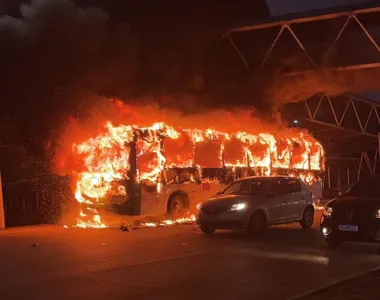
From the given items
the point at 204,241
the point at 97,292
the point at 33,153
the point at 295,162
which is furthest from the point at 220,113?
the point at 97,292

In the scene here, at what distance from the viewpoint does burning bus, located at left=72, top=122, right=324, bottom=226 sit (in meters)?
16.1

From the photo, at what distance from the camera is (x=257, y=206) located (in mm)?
14289

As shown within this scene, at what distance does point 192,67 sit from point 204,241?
1077 cm

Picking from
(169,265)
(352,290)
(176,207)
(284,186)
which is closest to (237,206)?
(284,186)

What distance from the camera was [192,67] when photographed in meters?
22.8

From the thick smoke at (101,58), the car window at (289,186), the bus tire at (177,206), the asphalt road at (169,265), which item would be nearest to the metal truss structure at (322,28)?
the thick smoke at (101,58)

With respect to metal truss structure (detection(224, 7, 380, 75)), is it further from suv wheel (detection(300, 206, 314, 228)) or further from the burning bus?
suv wheel (detection(300, 206, 314, 228))

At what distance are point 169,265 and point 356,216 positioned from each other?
12.6 ft

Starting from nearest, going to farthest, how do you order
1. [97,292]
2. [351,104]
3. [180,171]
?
1. [97,292]
2. [180,171]
3. [351,104]

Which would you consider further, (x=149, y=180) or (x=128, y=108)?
(x=128, y=108)

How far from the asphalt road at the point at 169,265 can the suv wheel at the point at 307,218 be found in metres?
1.39

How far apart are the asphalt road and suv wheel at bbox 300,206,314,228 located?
139 cm

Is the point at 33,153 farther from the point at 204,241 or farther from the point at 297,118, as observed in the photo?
the point at 297,118

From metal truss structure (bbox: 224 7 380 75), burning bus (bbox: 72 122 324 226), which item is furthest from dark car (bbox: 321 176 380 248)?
metal truss structure (bbox: 224 7 380 75)
